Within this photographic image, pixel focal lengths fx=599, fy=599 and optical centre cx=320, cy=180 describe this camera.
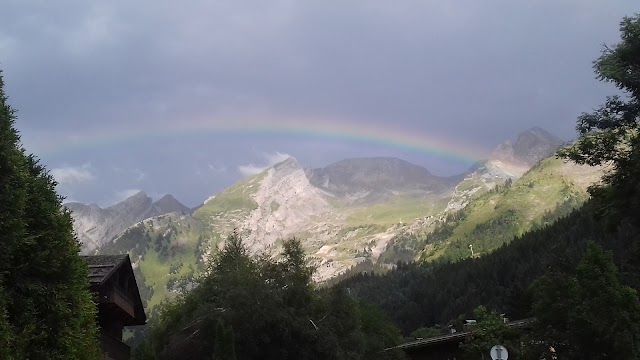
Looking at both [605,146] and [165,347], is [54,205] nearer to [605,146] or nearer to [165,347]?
[605,146]

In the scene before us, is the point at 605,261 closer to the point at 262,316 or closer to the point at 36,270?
the point at 36,270

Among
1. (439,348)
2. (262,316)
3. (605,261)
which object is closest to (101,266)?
(262,316)

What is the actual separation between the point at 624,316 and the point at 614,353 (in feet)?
3.95

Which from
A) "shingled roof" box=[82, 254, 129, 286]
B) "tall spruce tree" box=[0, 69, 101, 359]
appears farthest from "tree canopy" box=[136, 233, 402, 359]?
"tall spruce tree" box=[0, 69, 101, 359]

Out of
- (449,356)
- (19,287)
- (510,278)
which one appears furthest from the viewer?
(510,278)

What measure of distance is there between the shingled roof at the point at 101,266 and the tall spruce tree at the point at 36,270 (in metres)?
6.54

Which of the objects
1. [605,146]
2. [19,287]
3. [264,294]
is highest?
[605,146]

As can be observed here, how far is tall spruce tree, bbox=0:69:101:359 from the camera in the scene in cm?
1599

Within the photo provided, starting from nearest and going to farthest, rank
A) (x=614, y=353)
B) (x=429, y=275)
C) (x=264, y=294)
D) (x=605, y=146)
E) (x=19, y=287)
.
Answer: (x=19, y=287)
(x=614, y=353)
(x=605, y=146)
(x=264, y=294)
(x=429, y=275)

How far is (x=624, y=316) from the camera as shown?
62.2 ft

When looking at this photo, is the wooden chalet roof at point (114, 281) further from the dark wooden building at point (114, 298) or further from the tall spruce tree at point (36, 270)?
the tall spruce tree at point (36, 270)

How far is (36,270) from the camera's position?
17641 mm

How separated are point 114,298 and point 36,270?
11.5 m

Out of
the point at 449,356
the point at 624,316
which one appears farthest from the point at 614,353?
the point at 449,356
